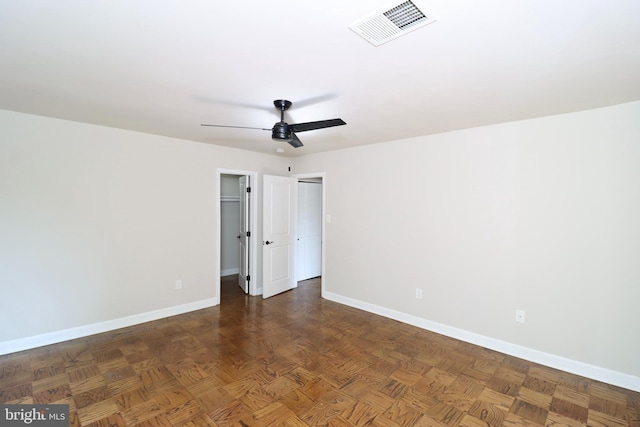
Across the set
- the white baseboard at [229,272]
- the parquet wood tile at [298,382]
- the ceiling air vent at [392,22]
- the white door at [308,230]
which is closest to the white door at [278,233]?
the white door at [308,230]

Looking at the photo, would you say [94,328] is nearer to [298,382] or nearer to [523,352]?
[298,382]

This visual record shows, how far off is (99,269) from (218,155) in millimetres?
2202

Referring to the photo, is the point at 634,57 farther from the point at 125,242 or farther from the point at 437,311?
the point at 125,242

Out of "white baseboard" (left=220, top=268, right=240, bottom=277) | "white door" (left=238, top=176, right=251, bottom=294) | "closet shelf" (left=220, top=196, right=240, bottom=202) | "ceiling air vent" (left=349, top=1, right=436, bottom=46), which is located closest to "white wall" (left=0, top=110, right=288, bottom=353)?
"white door" (left=238, top=176, right=251, bottom=294)

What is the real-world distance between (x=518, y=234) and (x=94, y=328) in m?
5.07

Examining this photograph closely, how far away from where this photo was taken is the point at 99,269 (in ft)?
11.9

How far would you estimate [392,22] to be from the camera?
1505 millimetres

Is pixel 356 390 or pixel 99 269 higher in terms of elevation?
pixel 99 269

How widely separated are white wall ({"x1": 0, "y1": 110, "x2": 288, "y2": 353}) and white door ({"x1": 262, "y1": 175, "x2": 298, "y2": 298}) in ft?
2.69

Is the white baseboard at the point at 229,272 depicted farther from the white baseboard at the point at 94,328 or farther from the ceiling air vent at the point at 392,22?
the ceiling air vent at the point at 392,22

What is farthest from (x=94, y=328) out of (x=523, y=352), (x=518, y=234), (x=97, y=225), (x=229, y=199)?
(x=518, y=234)

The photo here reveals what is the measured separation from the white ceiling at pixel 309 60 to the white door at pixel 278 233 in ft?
6.87

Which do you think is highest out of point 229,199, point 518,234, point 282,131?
point 282,131

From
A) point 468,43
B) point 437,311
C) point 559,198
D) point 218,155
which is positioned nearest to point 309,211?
point 218,155
